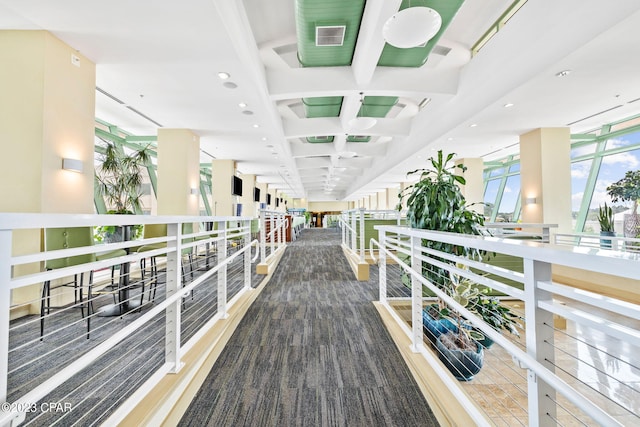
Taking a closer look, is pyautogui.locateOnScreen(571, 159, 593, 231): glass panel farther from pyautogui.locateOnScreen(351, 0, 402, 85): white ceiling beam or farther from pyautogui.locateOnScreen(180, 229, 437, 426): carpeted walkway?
pyautogui.locateOnScreen(180, 229, 437, 426): carpeted walkway

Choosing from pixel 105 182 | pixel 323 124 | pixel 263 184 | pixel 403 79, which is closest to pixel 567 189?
pixel 403 79

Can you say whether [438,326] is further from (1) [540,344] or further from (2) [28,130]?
(2) [28,130]

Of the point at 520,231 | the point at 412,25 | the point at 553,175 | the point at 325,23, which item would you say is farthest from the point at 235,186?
the point at 553,175

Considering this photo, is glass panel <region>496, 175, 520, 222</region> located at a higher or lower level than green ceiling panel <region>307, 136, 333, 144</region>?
lower

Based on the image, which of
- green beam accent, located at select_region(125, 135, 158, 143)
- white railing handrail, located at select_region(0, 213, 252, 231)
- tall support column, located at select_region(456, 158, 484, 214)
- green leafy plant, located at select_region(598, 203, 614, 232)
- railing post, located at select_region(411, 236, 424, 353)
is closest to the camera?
white railing handrail, located at select_region(0, 213, 252, 231)

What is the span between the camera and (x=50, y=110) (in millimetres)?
3305

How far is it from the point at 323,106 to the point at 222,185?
4.82m

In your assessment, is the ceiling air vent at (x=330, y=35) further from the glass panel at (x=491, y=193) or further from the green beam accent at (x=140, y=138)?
the glass panel at (x=491, y=193)

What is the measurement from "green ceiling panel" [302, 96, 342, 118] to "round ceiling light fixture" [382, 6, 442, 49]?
11.8ft

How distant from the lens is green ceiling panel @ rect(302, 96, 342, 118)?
6.32 metres

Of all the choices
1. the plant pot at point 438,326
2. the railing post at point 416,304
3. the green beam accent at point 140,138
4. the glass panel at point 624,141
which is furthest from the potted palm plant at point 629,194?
the green beam accent at point 140,138

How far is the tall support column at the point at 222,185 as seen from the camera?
9.57 m

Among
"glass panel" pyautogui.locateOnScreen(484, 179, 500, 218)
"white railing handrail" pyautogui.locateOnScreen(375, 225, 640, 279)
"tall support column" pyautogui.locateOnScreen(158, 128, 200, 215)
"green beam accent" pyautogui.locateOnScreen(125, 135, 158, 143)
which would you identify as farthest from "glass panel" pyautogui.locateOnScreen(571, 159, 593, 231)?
"green beam accent" pyautogui.locateOnScreen(125, 135, 158, 143)

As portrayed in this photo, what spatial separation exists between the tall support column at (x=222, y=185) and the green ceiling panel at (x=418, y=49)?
636 centimetres
